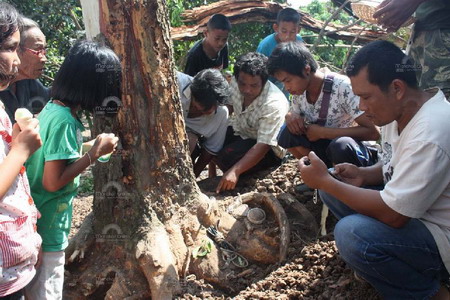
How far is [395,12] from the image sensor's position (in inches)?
116

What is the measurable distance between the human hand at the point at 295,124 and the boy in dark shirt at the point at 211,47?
6.12 feet

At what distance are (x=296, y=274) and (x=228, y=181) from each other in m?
1.23

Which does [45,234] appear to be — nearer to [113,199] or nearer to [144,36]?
[113,199]

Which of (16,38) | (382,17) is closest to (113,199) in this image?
(16,38)

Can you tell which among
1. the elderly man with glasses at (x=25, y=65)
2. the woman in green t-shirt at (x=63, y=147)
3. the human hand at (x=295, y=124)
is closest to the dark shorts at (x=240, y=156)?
the human hand at (x=295, y=124)

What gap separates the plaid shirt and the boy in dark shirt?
0.84 m

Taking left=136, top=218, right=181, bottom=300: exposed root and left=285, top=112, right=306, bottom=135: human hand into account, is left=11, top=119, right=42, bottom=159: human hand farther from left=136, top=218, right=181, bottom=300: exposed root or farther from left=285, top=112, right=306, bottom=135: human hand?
left=285, top=112, right=306, bottom=135: human hand

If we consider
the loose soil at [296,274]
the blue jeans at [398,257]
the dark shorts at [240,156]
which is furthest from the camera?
the dark shorts at [240,156]

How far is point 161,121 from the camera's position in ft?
9.84

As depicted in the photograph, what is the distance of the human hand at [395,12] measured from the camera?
2928mm

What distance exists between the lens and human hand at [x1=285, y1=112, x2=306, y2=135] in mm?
3521

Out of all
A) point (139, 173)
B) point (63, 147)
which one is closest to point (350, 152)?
point (139, 173)

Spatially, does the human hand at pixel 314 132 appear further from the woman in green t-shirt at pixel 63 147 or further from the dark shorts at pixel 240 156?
the woman in green t-shirt at pixel 63 147

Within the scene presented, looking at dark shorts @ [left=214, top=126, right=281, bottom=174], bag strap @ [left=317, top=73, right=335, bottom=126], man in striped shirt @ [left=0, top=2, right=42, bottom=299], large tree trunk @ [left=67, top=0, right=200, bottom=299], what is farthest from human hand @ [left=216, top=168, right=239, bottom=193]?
man in striped shirt @ [left=0, top=2, right=42, bottom=299]
